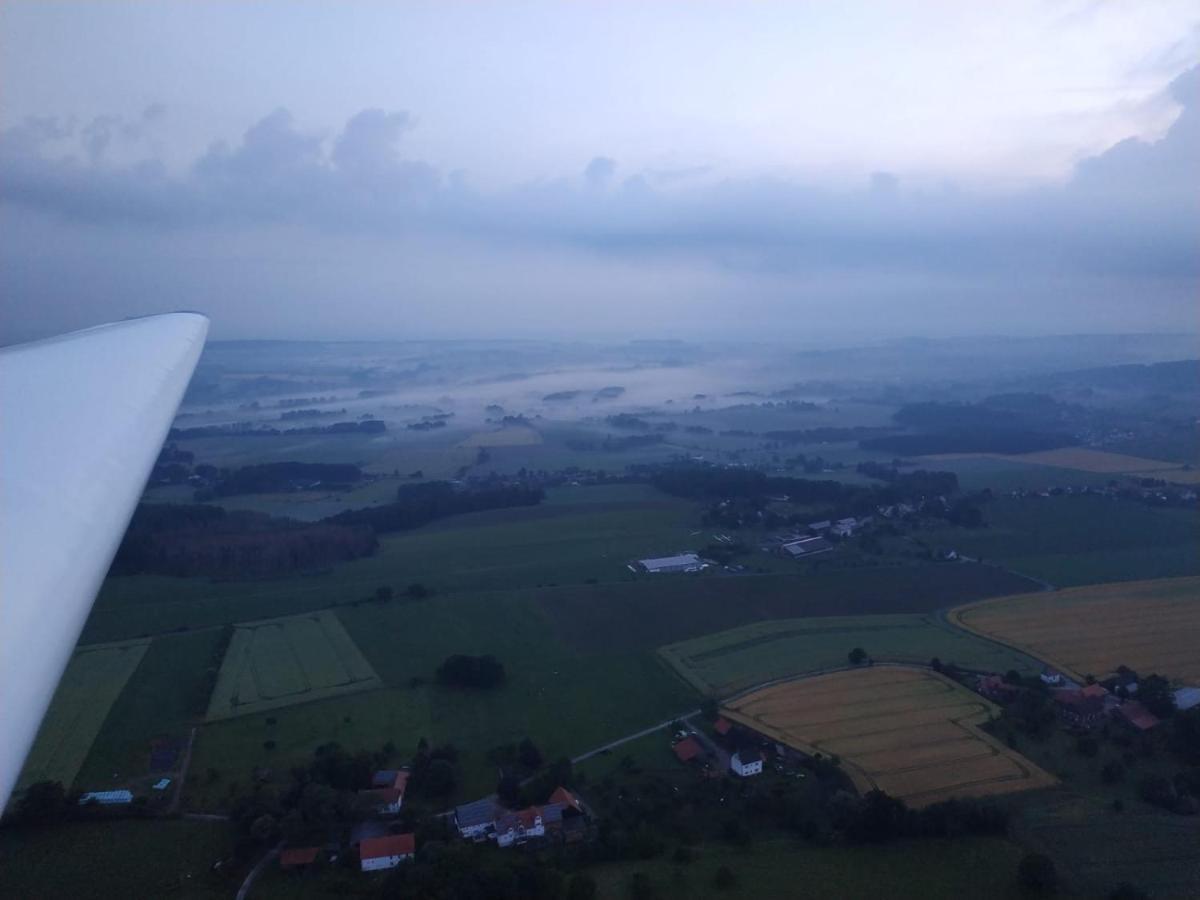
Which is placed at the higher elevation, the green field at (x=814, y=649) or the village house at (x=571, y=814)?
the green field at (x=814, y=649)

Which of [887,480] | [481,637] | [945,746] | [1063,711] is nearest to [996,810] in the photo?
[945,746]

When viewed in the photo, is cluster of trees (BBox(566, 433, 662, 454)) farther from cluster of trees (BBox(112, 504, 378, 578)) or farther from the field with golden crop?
cluster of trees (BBox(112, 504, 378, 578))

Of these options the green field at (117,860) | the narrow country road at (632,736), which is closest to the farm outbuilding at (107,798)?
the green field at (117,860)

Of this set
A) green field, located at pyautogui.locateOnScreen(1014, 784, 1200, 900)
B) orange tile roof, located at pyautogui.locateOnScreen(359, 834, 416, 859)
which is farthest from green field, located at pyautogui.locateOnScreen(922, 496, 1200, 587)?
orange tile roof, located at pyautogui.locateOnScreen(359, 834, 416, 859)

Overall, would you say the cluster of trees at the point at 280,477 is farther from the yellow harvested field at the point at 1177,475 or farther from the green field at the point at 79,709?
the yellow harvested field at the point at 1177,475

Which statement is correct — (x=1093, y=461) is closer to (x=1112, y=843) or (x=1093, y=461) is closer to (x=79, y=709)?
(x=1112, y=843)

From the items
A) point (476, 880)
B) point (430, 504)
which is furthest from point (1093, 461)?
point (476, 880)
